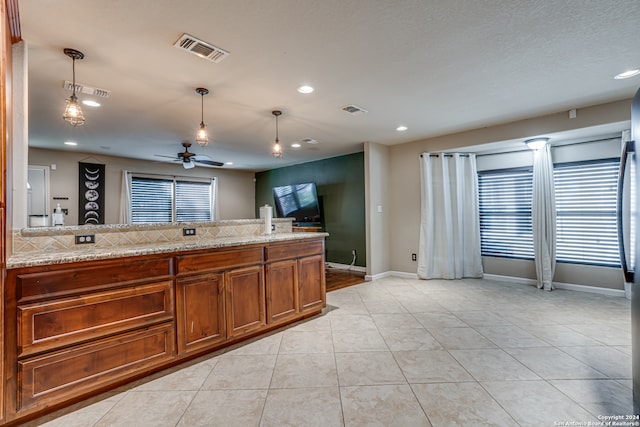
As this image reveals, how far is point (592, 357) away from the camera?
2.29m

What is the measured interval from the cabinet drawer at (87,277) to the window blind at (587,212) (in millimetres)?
5323

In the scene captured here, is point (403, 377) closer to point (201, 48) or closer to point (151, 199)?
point (201, 48)

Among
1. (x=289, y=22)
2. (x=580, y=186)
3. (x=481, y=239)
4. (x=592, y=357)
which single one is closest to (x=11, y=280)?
(x=289, y=22)

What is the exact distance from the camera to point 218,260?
8.20ft

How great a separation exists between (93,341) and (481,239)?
5437 millimetres

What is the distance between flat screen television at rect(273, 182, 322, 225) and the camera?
627cm

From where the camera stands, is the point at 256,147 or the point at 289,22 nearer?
the point at 289,22

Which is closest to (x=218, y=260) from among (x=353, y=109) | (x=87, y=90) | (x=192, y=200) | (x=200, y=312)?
(x=200, y=312)

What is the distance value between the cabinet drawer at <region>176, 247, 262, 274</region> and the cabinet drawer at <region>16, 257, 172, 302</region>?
0.39 ft

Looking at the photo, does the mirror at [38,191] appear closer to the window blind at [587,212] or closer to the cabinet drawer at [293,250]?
the cabinet drawer at [293,250]

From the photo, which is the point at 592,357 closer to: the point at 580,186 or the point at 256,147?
the point at 580,186

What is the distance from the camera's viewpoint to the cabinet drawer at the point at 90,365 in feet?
5.41

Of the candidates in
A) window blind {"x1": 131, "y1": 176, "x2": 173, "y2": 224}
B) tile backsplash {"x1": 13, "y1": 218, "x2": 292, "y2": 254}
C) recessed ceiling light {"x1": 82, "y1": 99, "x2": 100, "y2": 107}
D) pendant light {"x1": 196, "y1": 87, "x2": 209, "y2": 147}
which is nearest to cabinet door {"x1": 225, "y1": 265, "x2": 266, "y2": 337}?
tile backsplash {"x1": 13, "y1": 218, "x2": 292, "y2": 254}

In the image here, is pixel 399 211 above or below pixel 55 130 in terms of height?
below
